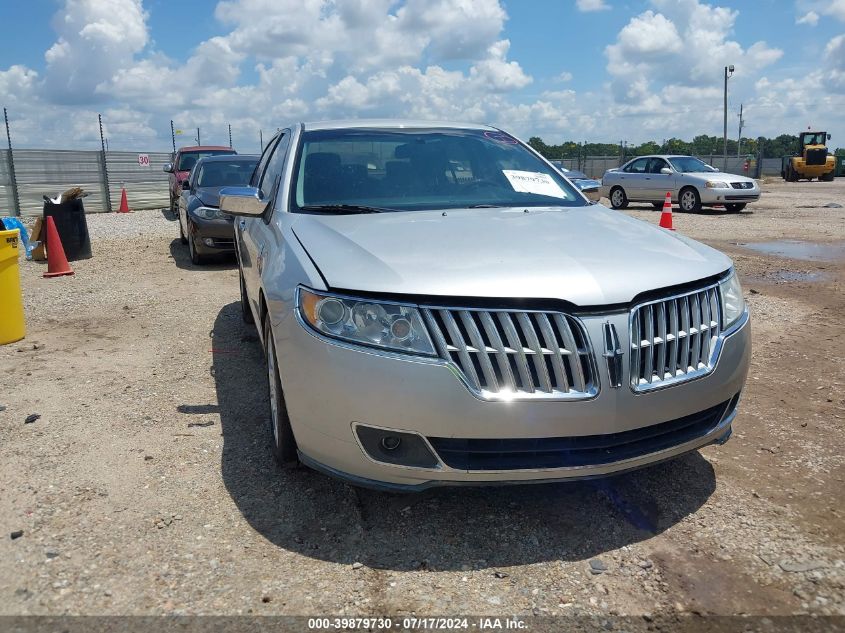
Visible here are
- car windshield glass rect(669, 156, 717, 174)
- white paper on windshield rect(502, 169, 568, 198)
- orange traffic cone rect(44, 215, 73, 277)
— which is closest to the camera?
white paper on windshield rect(502, 169, 568, 198)

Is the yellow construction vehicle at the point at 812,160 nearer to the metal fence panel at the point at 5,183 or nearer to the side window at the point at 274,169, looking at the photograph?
the metal fence panel at the point at 5,183

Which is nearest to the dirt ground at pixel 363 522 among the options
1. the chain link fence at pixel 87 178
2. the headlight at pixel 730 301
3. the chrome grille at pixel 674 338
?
the chrome grille at pixel 674 338

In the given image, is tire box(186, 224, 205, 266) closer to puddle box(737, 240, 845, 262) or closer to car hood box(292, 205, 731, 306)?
car hood box(292, 205, 731, 306)

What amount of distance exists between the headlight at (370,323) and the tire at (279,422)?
0.54 m

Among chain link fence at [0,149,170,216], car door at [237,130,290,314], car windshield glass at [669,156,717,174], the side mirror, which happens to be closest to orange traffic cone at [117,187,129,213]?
chain link fence at [0,149,170,216]

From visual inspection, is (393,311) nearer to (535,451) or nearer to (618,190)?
(535,451)

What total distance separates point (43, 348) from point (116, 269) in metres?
4.51

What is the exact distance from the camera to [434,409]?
244cm

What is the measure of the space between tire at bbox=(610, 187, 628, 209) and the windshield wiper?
695 inches

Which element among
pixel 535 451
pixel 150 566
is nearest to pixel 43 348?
pixel 150 566

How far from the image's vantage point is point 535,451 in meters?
2.53

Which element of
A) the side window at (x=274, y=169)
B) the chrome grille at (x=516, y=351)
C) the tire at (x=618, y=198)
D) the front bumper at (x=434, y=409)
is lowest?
the front bumper at (x=434, y=409)

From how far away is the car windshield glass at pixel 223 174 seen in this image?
34.9ft

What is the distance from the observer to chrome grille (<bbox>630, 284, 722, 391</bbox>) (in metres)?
2.55
